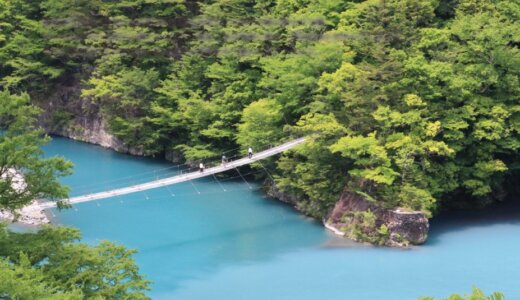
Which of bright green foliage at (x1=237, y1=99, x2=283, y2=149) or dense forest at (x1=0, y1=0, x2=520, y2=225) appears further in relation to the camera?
bright green foliage at (x1=237, y1=99, x2=283, y2=149)

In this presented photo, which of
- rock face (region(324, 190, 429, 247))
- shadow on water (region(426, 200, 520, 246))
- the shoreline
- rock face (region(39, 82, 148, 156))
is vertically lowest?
rock face (region(39, 82, 148, 156))

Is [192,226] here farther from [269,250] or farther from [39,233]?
[39,233]

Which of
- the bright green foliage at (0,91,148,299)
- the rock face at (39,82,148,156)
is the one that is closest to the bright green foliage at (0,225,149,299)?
the bright green foliage at (0,91,148,299)

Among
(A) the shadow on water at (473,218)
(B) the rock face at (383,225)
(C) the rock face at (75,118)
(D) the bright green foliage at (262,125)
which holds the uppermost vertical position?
(D) the bright green foliage at (262,125)

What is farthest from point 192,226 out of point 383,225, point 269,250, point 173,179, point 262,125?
point 383,225

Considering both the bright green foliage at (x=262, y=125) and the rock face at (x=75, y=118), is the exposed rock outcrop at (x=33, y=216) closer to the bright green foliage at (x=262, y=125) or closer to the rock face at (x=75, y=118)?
the bright green foliage at (x=262, y=125)

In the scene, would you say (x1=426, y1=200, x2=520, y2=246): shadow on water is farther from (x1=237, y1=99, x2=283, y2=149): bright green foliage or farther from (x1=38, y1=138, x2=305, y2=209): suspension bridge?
(x1=237, y1=99, x2=283, y2=149): bright green foliage

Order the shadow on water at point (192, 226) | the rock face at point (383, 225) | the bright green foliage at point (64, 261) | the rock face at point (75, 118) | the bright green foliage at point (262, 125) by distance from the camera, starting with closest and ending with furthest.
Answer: the bright green foliage at point (64, 261), the shadow on water at point (192, 226), the rock face at point (383, 225), the bright green foliage at point (262, 125), the rock face at point (75, 118)

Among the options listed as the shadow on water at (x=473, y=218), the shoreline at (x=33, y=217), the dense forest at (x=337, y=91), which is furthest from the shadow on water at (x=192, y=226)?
the shadow on water at (x=473, y=218)
